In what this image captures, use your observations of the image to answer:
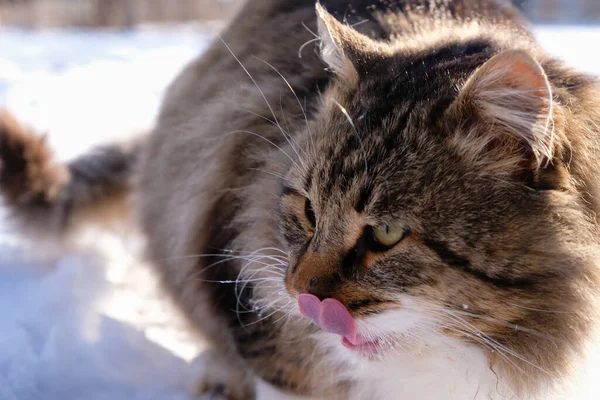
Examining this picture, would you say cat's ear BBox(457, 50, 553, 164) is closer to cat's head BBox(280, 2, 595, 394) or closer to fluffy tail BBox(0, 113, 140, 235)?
cat's head BBox(280, 2, 595, 394)

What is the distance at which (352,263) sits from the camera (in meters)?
1.11

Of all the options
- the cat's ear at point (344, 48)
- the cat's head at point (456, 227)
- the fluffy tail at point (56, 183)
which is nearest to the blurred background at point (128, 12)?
the fluffy tail at point (56, 183)

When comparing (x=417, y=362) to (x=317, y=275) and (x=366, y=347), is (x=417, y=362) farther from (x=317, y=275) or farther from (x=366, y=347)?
(x=317, y=275)

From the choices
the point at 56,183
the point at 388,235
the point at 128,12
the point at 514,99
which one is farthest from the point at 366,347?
the point at 128,12

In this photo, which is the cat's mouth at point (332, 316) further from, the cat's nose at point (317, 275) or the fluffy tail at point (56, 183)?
the fluffy tail at point (56, 183)

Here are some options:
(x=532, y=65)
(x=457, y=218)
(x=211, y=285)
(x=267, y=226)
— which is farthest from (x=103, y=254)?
(x=532, y=65)

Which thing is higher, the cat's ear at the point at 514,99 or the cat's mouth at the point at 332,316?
the cat's ear at the point at 514,99

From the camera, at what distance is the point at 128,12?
9.19m

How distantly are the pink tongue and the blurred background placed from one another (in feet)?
25.4

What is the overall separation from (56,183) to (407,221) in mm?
1678

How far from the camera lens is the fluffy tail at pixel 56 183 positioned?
2.21m

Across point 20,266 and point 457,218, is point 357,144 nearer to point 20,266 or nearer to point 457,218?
point 457,218

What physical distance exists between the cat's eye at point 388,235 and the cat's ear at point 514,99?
0.25m

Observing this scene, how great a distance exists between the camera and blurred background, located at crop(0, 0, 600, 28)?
913 centimetres
